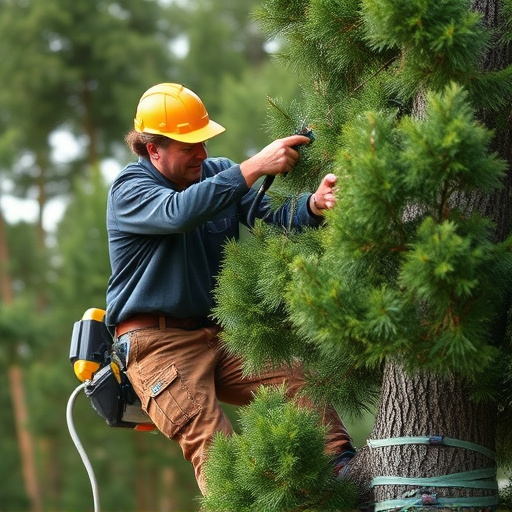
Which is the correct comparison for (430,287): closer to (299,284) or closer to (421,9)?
(299,284)

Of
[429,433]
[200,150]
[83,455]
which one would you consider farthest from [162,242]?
[429,433]

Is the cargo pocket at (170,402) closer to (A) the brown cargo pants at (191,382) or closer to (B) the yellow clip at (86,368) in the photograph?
(A) the brown cargo pants at (191,382)

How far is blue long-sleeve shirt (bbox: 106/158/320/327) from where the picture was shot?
4250 mm

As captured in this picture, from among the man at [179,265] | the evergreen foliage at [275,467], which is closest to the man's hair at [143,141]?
the man at [179,265]

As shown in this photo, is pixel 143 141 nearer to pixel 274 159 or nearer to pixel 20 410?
pixel 274 159

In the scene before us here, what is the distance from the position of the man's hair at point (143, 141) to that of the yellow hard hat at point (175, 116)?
40mm

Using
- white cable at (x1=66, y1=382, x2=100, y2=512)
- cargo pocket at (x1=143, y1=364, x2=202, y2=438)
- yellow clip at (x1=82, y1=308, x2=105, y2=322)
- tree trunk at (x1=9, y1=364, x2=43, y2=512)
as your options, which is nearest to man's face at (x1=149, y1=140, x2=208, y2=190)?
yellow clip at (x1=82, y1=308, x2=105, y2=322)

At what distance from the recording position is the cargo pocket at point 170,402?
4.32 meters

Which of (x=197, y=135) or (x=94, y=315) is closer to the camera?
(x=197, y=135)

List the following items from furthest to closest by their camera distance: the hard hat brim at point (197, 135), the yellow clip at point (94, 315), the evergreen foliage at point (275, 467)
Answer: the yellow clip at point (94, 315) → the hard hat brim at point (197, 135) → the evergreen foliage at point (275, 467)

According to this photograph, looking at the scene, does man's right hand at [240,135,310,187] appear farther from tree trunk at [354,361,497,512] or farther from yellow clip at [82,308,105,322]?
yellow clip at [82,308,105,322]

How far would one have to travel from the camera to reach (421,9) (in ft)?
10.8

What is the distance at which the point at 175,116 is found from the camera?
457 centimetres

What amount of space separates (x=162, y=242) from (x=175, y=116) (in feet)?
1.81
